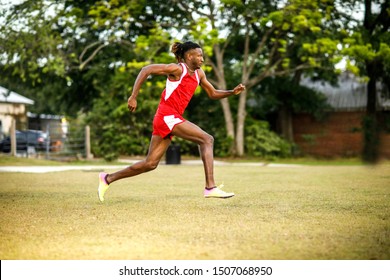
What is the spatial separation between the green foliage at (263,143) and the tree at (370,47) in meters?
3.83

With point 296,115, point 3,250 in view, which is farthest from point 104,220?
point 296,115

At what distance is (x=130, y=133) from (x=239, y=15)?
7.26m

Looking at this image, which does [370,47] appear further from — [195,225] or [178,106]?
[195,225]

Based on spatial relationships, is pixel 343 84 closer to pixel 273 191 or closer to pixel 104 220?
pixel 273 191

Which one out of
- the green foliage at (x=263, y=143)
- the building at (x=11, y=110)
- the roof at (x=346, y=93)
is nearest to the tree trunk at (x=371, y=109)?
the roof at (x=346, y=93)

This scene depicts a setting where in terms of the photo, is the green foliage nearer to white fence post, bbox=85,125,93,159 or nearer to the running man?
white fence post, bbox=85,125,93,159

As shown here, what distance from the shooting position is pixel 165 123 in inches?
297

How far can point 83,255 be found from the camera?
4.57m

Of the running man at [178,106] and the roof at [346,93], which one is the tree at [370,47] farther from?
the running man at [178,106]

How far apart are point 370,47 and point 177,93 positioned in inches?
723

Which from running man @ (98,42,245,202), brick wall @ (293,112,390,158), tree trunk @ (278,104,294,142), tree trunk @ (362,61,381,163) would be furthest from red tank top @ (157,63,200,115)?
brick wall @ (293,112,390,158)

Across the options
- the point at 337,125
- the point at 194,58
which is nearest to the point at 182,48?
the point at 194,58

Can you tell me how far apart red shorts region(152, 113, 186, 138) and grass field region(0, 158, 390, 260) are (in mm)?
958

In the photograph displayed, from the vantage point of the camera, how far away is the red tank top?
7.48 m
